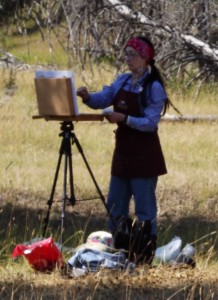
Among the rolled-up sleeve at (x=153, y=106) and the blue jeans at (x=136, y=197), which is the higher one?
the rolled-up sleeve at (x=153, y=106)

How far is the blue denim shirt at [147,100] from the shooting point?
24.2ft

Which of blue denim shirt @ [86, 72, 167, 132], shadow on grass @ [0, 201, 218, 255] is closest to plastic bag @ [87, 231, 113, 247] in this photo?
blue denim shirt @ [86, 72, 167, 132]

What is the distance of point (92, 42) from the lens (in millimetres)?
15656

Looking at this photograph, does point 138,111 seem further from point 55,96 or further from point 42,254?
point 42,254

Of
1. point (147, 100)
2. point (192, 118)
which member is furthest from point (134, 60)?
point (192, 118)

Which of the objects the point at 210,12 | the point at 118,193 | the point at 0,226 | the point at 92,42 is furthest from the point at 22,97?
the point at 118,193

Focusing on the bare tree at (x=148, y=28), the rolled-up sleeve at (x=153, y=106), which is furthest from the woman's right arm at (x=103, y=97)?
the bare tree at (x=148, y=28)

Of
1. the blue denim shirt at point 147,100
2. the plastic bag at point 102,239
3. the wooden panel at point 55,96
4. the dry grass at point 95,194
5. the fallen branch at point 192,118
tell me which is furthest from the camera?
the fallen branch at point 192,118

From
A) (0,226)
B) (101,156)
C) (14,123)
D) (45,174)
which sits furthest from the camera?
(14,123)

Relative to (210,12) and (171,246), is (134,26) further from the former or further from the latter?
(171,246)

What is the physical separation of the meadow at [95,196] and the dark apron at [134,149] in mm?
675

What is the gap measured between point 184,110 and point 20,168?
174 inches

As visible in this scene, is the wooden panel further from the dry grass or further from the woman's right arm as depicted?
the dry grass

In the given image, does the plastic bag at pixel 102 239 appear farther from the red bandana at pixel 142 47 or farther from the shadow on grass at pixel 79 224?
the red bandana at pixel 142 47
